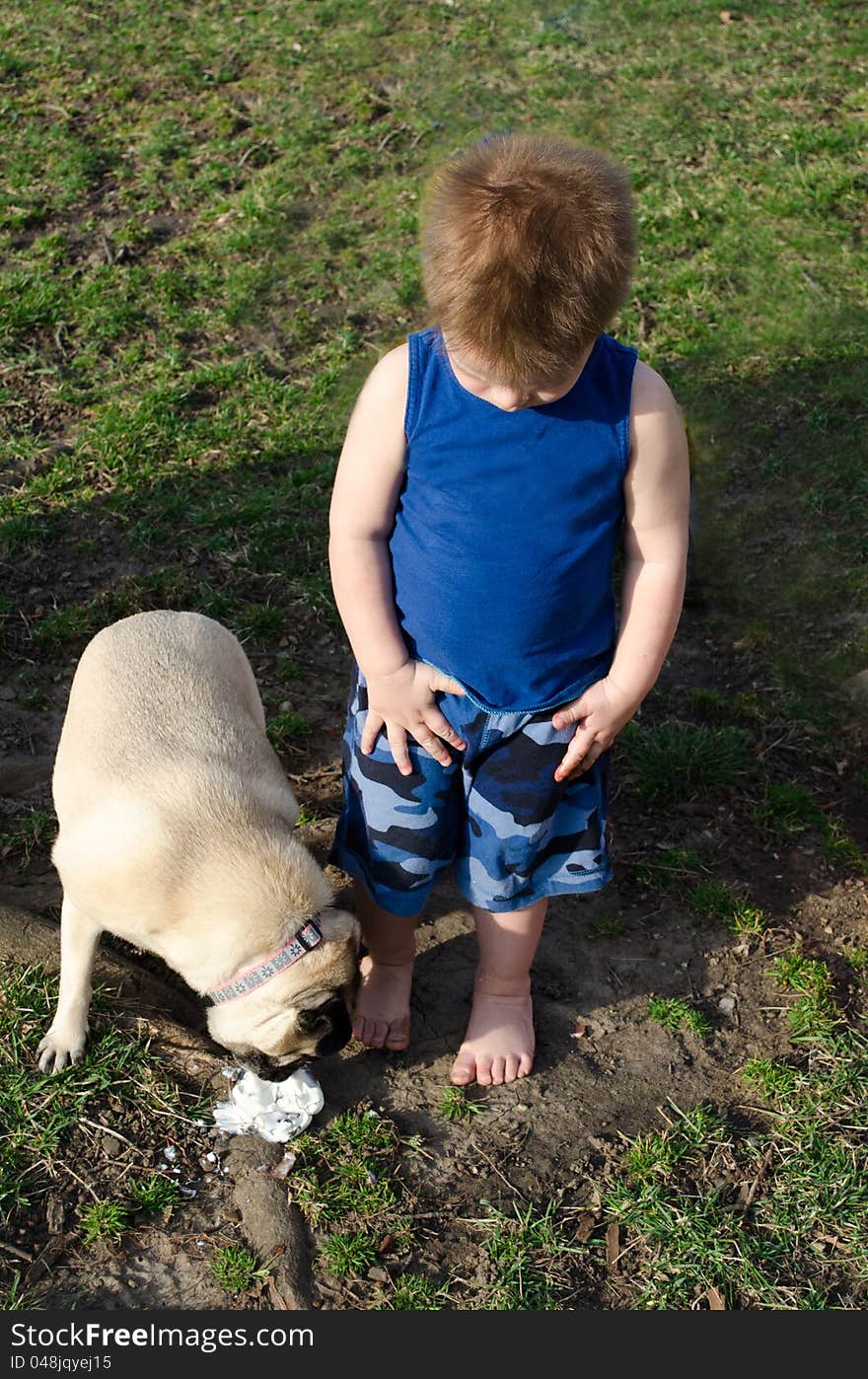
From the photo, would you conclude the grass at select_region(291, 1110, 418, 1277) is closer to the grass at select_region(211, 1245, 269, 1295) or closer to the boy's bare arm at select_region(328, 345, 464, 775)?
the grass at select_region(211, 1245, 269, 1295)

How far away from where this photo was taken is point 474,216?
2.37m

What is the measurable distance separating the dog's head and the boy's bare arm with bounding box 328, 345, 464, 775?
0.52 m

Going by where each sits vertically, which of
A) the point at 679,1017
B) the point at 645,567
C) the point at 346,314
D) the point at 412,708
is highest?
the point at 645,567

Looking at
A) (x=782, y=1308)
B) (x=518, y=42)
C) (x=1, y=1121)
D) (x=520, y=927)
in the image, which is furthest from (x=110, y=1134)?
(x=518, y=42)

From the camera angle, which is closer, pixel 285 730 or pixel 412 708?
pixel 412 708

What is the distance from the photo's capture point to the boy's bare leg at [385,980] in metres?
3.68

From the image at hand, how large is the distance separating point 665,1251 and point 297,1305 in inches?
40.3

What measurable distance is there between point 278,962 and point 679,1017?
5.02ft

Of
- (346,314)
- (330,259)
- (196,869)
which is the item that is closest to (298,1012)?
(196,869)

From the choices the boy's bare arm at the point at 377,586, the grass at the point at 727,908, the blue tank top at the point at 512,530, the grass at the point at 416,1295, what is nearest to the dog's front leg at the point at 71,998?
the boy's bare arm at the point at 377,586

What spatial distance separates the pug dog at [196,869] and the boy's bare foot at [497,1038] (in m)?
0.63

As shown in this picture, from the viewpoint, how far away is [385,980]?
375 cm

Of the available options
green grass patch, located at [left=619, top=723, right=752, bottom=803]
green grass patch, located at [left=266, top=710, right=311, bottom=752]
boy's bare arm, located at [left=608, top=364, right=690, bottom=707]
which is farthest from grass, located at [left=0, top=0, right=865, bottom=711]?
boy's bare arm, located at [left=608, top=364, right=690, bottom=707]

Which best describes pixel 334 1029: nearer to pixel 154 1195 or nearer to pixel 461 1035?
pixel 154 1195
